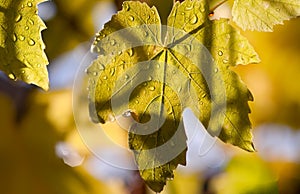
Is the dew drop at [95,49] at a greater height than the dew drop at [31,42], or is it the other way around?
the dew drop at [31,42]

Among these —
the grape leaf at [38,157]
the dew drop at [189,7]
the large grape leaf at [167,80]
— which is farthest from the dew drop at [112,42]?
the grape leaf at [38,157]

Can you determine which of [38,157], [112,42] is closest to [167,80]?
[112,42]

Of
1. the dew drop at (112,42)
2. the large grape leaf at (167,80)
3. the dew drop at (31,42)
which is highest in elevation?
the dew drop at (31,42)

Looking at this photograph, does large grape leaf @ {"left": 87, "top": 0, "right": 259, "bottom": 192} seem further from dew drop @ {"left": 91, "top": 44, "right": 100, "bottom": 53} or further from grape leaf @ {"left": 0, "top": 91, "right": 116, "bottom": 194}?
grape leaf @ {"left": 0, "top": 91, "right": 116, "bottom": 194}

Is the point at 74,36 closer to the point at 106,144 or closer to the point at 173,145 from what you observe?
the point at 106,144

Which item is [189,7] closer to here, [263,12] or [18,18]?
[263,12]

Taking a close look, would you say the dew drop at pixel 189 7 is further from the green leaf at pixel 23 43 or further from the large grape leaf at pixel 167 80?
the green leaf at pixel 23 43
